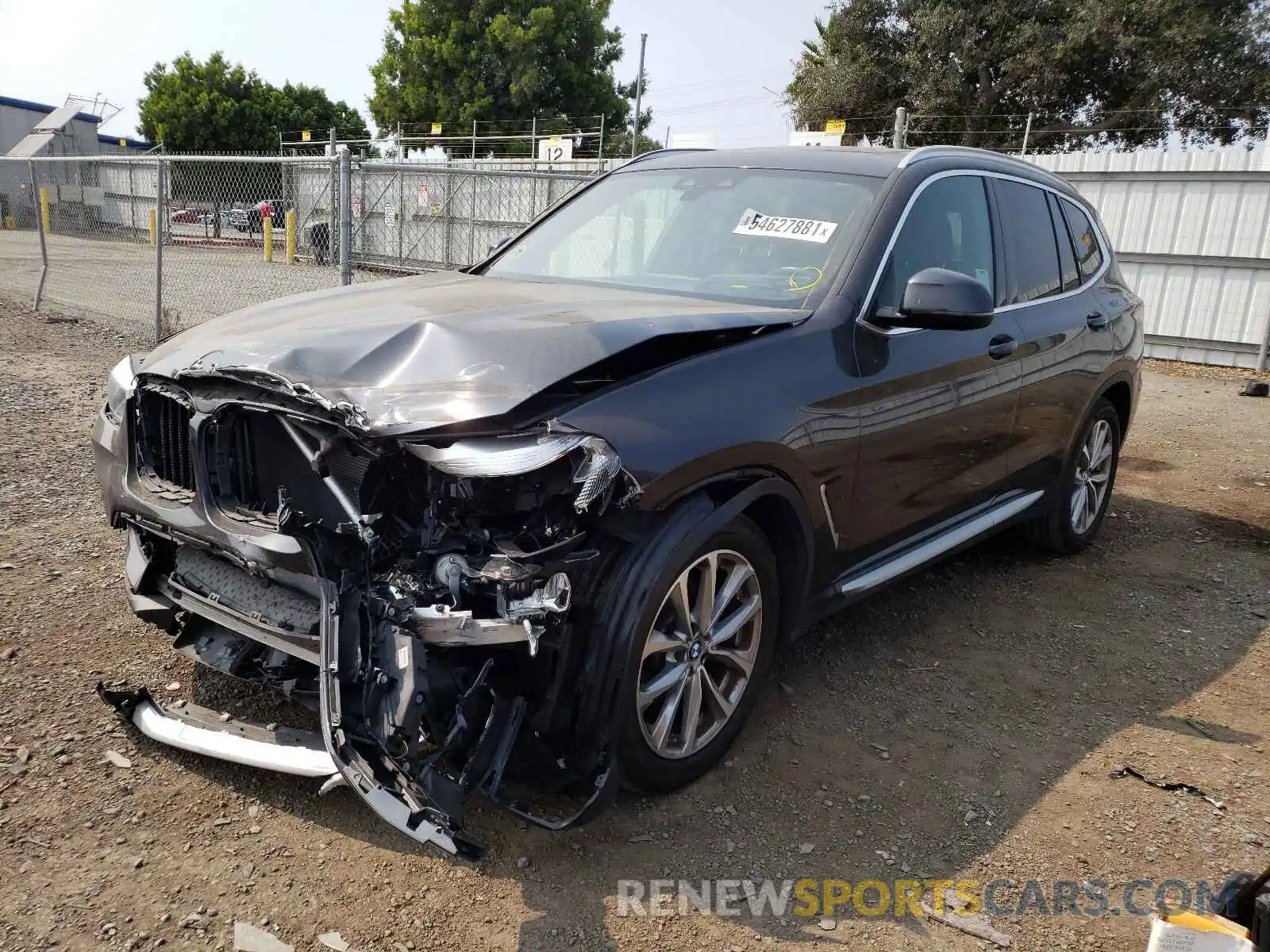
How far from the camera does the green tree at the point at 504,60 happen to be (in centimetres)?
4006

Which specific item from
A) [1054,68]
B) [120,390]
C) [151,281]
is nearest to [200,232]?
[151,281]

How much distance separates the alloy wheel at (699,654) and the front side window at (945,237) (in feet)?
3.83

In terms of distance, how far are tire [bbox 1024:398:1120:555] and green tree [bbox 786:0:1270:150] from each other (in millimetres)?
21016

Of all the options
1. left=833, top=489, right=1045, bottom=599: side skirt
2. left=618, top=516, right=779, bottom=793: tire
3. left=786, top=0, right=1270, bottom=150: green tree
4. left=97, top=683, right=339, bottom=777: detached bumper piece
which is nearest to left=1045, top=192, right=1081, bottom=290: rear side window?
left=833, top=489, right=1045, bottom=599: side skirt

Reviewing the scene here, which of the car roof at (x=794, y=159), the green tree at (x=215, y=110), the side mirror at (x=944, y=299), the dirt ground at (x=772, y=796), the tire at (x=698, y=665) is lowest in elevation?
the dirt ground at (x=772, y=796)

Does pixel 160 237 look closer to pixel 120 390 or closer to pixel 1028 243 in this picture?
pixel 120 390

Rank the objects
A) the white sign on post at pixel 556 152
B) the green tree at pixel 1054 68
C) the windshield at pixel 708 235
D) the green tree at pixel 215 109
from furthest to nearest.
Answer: the green tree at pixel 215 109 → the green tree at pixel 1054 68 → the white sign on post at pixel 556 152 → the windshield at pixel 708 235

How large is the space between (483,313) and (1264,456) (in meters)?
7.44

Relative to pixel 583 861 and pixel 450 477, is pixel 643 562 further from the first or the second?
pixel 583 861

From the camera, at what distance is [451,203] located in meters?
17.5

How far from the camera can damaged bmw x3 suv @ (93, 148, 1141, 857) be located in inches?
93.7

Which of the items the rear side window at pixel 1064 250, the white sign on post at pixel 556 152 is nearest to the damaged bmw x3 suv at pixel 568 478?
the rear side window at pixel 1064 250

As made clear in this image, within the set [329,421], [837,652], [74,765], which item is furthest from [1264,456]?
[74,765]

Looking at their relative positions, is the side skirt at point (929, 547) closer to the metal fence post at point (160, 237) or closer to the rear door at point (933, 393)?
the rear door at point (933, 393)
